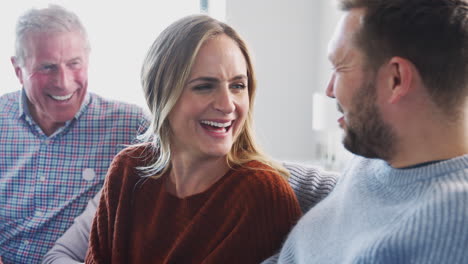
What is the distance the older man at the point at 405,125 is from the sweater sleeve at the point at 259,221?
19cm

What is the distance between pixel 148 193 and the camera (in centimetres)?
136

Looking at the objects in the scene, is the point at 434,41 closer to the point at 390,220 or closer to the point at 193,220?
the point at 390,220

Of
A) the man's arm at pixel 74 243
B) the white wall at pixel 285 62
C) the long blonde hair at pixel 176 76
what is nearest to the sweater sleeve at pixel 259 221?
the long blonde hair at pixel 176 76


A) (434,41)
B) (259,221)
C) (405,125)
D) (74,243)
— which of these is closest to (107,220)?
(74,243)

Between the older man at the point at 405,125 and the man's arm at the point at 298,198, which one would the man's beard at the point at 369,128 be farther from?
the man's arm at the point at 298,198

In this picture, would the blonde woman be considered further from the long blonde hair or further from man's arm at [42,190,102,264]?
man's arm at [42,190,102,264]

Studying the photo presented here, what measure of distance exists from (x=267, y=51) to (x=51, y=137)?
2.05 meters

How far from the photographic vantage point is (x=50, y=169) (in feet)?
5.75

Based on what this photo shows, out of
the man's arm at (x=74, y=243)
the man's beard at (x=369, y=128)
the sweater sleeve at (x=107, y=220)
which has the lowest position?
the man's arm at (x=74, y=243)

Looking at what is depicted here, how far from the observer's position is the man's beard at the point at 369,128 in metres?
0.92

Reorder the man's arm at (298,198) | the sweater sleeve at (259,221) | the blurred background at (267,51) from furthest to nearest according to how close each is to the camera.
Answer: the blurred background at (267,51), the man's arm at (298,198), the sweater sleeve at (259,221)

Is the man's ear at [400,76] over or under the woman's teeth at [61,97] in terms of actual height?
over

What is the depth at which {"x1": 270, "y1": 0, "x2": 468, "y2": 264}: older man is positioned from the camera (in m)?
0.79

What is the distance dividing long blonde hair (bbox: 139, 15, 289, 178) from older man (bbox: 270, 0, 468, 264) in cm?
36
